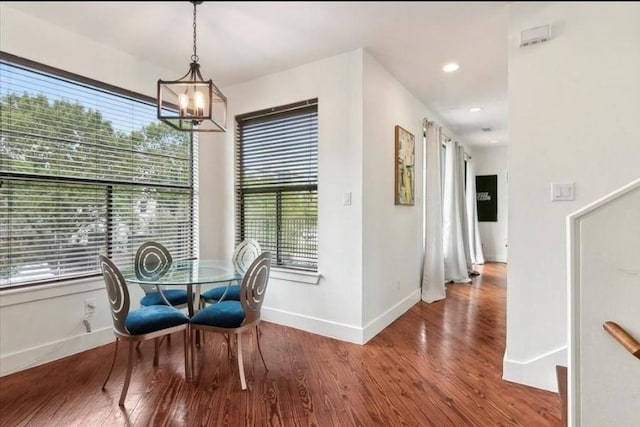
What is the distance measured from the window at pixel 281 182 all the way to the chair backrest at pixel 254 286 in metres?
0.98

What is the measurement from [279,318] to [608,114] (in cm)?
299

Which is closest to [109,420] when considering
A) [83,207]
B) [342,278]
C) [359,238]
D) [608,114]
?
[83,207]

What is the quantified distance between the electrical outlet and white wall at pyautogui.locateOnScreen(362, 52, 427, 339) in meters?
2.28

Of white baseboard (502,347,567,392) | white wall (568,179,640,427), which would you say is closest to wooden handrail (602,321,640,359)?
white wall (568,179,640,427)

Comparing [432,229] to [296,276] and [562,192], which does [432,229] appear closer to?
[296,276]

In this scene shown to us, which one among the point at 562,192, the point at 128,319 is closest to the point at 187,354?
the point at 128,319

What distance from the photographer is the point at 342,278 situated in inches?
115

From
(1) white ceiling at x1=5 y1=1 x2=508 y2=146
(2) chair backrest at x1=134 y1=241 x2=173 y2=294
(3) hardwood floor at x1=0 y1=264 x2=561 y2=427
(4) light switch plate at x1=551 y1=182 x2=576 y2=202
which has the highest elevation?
(1) white ceiling at x1=5 y1=1 x2=508 y2=146

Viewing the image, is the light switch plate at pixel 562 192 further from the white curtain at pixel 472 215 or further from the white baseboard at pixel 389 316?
the white curtain at pixel 472 215

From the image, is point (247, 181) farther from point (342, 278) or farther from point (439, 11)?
point (439, 11)

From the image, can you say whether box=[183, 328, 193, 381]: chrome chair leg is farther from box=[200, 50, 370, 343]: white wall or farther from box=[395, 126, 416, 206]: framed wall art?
box=[395, 126, 416, 206]: framed wall art

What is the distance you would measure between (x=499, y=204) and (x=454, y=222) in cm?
272

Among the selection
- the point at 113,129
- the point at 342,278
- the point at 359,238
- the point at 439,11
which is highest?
the point at 113,129

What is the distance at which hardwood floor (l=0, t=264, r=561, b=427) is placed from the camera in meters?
1.79
